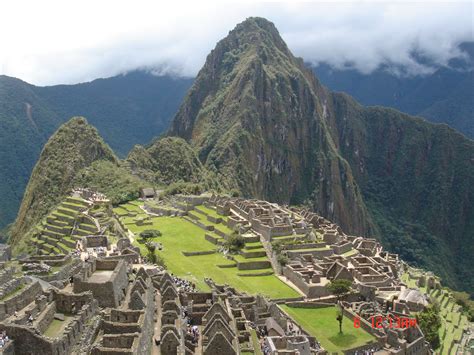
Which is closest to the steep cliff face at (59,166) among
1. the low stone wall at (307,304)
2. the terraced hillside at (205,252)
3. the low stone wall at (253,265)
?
the terraced hillside at (205,252)

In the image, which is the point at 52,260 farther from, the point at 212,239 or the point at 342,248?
the point at 342,248

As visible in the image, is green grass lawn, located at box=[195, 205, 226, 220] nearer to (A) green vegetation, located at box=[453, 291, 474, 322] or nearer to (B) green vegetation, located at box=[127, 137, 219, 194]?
(B) green vegetation, located at box=[127, 137, 219, 194]

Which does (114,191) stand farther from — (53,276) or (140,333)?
(140,333)

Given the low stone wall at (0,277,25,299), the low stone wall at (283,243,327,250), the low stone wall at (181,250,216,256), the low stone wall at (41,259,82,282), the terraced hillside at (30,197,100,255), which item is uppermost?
the low stone wall at (0,277,25,299)

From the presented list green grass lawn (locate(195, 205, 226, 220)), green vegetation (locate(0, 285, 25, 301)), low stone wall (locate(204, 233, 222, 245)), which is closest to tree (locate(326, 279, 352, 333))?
low stone wall (locate(204, 233, 222, 245))

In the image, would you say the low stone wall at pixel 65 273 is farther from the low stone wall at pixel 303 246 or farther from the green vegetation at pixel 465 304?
the green vegetation at pixel 465 304
